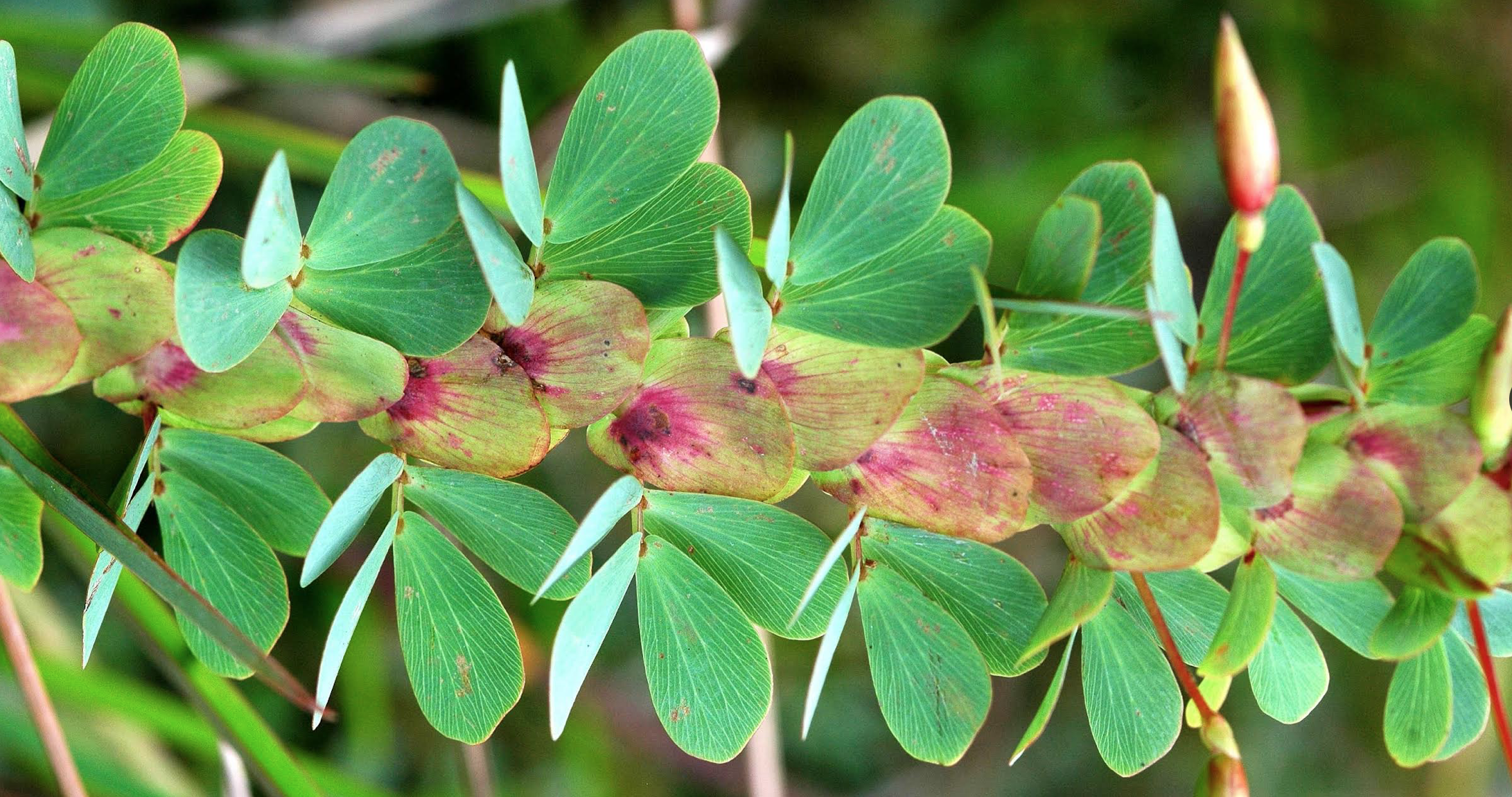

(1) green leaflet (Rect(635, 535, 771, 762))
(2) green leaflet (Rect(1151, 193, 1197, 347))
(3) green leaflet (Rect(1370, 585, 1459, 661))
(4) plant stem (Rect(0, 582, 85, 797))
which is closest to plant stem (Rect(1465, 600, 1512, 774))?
(3) green leaflet (Rect(1370, 585, 1459, 661))

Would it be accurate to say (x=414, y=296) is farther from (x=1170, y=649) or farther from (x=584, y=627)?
(x=1170, y=649)

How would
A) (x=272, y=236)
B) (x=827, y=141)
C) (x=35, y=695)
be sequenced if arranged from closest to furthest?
(x=272, y=236) → (x=35, y=695) → (x=827, y=141)

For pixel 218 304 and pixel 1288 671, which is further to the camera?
pixel 1288 671

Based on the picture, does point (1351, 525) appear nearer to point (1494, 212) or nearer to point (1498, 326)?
point (1498, 326)

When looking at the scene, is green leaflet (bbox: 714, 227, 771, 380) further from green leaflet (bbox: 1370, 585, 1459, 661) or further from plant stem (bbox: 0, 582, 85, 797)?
plant stem (bbox: 0, 582, 85, 797)

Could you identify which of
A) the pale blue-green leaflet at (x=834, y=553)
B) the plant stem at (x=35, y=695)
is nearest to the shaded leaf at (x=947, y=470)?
the pale blue-green leaflet at (x=834, y=553)

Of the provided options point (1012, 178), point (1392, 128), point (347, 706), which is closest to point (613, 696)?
point (347, 706)

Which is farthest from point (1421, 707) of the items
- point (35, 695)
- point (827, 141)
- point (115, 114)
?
point (827, 141)

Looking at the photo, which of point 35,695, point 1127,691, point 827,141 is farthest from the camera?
point 827,141
